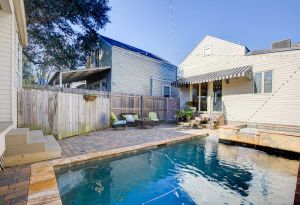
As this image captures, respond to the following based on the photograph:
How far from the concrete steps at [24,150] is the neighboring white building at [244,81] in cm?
996

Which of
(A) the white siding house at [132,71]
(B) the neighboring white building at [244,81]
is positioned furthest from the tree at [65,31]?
(B) the neighboring white building at [244,81]

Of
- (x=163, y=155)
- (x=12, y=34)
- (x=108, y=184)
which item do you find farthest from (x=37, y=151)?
(x=163, y=155)

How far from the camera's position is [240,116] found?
11.2 meters

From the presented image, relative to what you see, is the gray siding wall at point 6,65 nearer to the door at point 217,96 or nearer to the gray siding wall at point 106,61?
the gray siding wall at point 106,61

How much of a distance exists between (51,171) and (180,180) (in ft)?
9.31

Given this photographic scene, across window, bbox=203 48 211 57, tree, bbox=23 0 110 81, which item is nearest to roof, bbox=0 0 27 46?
tree, bbox=23 0 110 81

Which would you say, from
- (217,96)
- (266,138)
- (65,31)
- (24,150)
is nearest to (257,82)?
(217,96)

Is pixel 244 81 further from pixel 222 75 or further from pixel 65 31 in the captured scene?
pixel 65 31

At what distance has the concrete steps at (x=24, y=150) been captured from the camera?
415 cm

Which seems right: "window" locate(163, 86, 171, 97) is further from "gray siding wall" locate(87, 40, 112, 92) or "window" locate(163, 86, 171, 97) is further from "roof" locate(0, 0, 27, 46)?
"roof" locate(0, 0, 27, 46)

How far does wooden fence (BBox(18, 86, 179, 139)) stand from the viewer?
626cm

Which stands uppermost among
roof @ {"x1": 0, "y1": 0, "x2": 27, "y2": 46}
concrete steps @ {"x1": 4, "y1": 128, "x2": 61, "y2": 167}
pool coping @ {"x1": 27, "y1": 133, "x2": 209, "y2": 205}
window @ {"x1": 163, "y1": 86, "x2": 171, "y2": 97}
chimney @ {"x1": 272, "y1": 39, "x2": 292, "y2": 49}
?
chimney @ {"x1": 272, "y1": 39, "x2": 292, "y2": 49}

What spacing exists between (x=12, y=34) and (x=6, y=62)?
80 centimetres

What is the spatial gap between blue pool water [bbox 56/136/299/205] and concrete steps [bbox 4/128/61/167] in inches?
27.5
